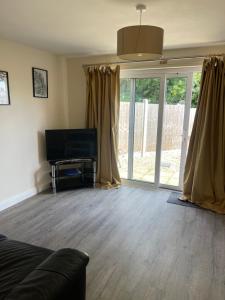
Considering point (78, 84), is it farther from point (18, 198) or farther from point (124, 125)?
point (18, 198)

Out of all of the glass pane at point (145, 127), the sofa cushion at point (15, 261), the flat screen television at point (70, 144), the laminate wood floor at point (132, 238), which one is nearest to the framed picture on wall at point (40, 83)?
the flat screen television at point (70, 144)

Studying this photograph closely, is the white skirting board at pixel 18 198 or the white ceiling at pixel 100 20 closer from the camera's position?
the white ceiling at pixel 100 20

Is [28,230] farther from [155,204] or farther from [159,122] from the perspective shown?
[159,122]

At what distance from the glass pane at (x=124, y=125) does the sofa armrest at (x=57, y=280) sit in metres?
3.12

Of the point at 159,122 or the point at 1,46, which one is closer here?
the point at 1,46

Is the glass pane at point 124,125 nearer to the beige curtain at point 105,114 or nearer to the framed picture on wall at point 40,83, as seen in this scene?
the beige curtain at point 105,114

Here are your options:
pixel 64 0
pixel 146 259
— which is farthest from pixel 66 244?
pixel 64 0

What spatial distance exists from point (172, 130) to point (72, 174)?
1.92 meters

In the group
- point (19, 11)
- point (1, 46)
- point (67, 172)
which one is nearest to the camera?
point (19, 11)

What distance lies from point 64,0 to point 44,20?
0.59 m

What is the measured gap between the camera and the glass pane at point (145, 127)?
3.97 meters

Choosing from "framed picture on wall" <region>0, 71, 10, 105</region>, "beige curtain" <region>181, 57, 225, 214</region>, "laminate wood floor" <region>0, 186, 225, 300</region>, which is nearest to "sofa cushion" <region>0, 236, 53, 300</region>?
"laminate wood floor" <region>0, 186, 225, 300</region>

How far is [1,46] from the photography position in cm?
314

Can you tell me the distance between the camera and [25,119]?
364 cm
